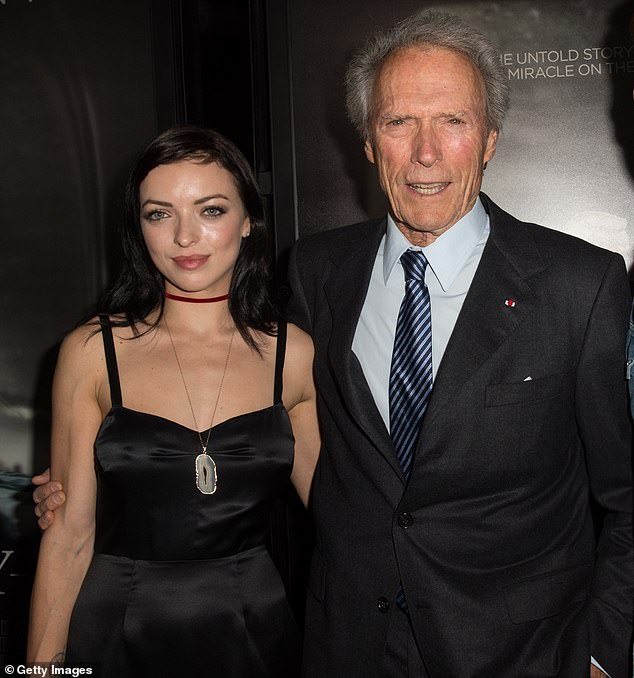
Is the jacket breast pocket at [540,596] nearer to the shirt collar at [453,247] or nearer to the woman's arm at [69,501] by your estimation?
the shirt collar at [453,247]

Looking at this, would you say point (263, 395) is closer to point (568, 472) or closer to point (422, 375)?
point (422, 375)

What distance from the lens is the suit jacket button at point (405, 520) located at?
181cm

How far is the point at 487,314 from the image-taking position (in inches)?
70.8

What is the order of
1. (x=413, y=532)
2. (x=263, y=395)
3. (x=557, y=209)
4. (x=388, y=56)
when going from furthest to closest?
(x=557, y=209) < (x=263, y=395) < (x=388, y=56) < (x=413, y=532)

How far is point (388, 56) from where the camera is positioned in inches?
79.0

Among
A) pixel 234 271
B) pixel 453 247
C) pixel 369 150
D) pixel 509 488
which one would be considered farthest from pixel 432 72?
pixel 509 488

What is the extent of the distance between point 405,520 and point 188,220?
0.87 metres

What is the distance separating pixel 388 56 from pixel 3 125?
1.70m

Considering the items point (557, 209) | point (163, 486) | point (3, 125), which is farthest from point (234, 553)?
point (3, 125)

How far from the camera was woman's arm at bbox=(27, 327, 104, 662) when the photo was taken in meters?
2.01

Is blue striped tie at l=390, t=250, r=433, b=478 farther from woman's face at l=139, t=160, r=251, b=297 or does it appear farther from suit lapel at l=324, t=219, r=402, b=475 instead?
woman's face at l=139, t=160, r=251, b=297

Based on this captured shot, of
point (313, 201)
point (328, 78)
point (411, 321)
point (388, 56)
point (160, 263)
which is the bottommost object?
point (411, 321)

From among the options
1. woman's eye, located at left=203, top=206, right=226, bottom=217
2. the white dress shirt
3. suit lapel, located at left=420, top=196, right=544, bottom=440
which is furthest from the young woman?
suit lapel, located at left=420, top=196, right=544, bottom=440

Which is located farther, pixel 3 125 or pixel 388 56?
pixel 3 125
